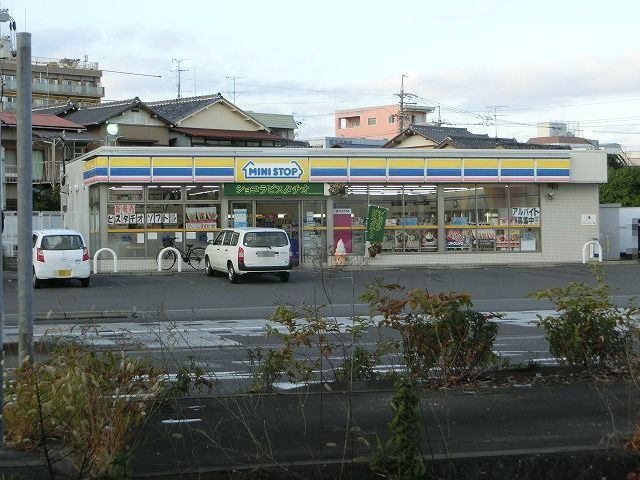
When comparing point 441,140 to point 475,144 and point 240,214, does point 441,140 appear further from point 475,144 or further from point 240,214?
point 240,214

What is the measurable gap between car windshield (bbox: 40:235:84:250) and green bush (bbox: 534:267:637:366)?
66.4 feet

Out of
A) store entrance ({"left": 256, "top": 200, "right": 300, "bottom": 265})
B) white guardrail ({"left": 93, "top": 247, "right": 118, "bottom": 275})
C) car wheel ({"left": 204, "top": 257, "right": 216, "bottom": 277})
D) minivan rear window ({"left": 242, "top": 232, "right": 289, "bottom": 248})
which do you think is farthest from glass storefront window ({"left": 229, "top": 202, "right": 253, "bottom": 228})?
minivan rear window ({"left": 242, "top": 232, "right": 289, "bottom": 248})

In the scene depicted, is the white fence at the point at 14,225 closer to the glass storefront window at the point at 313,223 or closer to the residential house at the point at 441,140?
the glass storefront window at the point at 313,223

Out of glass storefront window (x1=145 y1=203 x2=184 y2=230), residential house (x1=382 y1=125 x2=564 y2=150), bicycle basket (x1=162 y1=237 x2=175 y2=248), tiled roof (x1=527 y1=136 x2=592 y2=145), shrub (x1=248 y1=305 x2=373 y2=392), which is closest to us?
shrub (x1=248 y1=305 x2=373 y2=392)

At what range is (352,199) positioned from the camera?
36.7m

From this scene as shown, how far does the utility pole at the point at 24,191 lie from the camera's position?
7512 millimetres

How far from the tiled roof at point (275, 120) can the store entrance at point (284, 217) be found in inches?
1480

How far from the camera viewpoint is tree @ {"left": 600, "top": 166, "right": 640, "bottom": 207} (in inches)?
2131

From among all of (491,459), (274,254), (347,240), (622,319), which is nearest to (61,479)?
(491,459)

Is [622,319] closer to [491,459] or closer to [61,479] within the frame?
[491,459]

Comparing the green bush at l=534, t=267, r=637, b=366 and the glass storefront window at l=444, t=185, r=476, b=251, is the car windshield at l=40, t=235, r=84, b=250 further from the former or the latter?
the green bush at l=534, t=267, r=637, b=366

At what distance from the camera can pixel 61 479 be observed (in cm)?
562

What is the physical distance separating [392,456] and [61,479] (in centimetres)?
202

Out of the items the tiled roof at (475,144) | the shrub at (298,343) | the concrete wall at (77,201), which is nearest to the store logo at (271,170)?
the concrete wall at (77,201)
